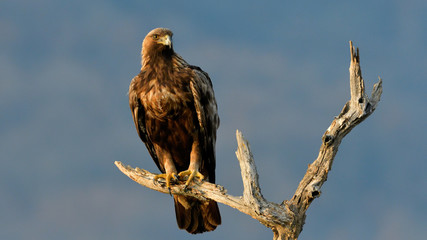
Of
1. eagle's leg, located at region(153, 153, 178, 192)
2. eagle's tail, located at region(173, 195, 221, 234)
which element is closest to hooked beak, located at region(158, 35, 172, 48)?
eagle's leg, located at region(153, 153, 178, 192)

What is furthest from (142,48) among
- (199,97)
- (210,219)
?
(210,219)

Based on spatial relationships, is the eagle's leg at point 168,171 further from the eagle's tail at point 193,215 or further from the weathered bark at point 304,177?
the weathered bark at point 304,177

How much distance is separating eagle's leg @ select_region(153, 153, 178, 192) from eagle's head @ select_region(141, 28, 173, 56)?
176cm

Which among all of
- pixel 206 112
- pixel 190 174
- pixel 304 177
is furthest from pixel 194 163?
pixel 304 177

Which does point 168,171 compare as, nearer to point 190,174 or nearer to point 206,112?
point 190,174

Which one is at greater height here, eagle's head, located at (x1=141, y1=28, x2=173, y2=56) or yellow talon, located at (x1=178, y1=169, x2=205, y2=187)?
eagle's head, located at (x1=141, y1=28, x2=173, y2=56)

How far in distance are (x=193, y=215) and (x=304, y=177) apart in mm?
2674

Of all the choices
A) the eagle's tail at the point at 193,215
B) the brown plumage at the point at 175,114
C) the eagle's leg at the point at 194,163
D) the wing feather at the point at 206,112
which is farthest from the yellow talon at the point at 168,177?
the eagle's tail at the point at 193,215

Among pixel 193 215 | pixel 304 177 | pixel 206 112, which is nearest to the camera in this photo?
pixel 304 177

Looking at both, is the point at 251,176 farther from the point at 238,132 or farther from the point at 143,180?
the point at 143,180

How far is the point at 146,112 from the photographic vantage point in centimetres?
985

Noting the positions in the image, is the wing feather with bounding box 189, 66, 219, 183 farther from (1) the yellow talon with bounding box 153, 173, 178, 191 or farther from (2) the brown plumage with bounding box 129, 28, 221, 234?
(1) the yellow talon with bounding box 153, 173, 178, 191

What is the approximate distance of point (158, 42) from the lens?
10.0m

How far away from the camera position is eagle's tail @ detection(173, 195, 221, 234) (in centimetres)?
1036
